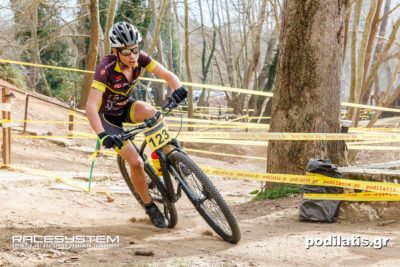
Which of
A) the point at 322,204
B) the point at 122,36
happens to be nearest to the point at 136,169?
the point at 122,36

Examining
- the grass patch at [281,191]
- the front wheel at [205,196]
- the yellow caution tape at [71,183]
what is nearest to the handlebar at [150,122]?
the front wheel at [205,196]

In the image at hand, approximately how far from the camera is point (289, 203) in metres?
6.62

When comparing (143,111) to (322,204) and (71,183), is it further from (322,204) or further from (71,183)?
(71,183)

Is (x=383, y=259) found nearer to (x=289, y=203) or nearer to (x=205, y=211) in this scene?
(x=205, y=211)

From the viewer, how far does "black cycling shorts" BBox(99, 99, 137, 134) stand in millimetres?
5504

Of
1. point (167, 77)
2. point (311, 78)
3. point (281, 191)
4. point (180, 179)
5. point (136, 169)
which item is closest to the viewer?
point (180, 179)

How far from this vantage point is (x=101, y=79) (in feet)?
16.8

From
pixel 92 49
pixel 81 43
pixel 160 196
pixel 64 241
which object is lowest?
pixel 64 241

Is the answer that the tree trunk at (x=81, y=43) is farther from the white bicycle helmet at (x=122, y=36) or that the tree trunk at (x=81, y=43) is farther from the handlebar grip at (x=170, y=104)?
the handlebar grip at (x=170, y=104)

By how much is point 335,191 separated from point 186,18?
17.0 meters

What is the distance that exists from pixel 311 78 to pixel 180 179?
2421 millimetres

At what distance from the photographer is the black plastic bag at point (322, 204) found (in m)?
5.80

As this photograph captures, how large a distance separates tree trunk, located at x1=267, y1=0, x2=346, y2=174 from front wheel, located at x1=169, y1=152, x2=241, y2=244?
2.13 m

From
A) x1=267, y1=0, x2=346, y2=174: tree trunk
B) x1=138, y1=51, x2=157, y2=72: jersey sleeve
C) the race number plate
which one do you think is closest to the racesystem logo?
the race number plate
